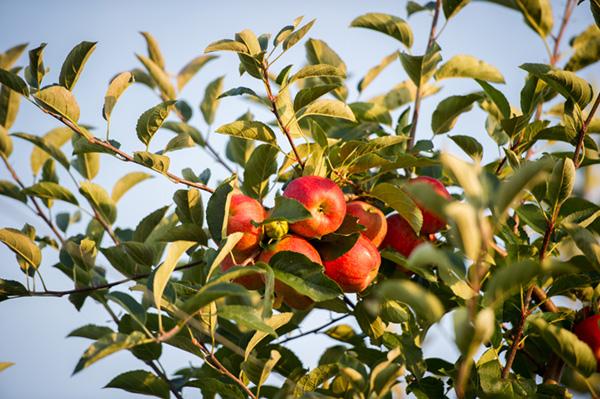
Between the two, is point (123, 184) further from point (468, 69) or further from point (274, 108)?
point (468, 69)

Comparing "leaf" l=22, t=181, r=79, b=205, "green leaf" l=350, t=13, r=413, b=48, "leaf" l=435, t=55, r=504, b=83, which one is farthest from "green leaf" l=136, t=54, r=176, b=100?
"leaf" l=435, t=55, r=504, b=83

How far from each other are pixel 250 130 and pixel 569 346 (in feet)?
3.24

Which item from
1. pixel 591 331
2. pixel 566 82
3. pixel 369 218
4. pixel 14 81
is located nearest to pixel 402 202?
pixel 369 218

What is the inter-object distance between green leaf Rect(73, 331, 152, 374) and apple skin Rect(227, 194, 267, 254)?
486 mm

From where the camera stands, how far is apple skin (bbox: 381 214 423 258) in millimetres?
1925

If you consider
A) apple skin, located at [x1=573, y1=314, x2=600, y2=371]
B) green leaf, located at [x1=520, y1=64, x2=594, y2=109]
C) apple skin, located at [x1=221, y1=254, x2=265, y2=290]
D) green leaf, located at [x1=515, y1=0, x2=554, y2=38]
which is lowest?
apple skin, located at [x1=573, y1=314, x2=600, y2=371]

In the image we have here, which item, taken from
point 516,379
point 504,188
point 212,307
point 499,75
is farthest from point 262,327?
point 499,75

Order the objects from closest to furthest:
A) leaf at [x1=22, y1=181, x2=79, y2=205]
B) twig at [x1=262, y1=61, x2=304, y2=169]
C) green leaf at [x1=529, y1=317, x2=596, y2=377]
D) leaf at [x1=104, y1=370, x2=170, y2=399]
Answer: green leaf at [x1=529, y1=317, x2=596, y2=377] < twig at [x1=262, y1=61, x2=304, y2=169] < leaf at [x1=104, y1=370, x2=170, y2=399] < leaf at [x1=22, y1=181, x2=79, y2=205]

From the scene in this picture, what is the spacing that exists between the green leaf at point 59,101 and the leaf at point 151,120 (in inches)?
6.7

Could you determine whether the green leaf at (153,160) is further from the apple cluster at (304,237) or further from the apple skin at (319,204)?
the apple skin at (319,204)

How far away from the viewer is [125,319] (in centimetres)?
195

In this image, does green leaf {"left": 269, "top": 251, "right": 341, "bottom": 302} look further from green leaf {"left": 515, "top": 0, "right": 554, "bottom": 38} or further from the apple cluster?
green leaf {"left": 515, "top": 0, "right": 554, "bottom": 38}

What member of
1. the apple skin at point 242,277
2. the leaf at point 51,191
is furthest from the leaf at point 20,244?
the apple skin at point 242,277

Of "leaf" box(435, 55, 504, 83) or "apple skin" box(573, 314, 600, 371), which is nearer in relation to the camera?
"apple skin" box(573, 314, 600, 371)
